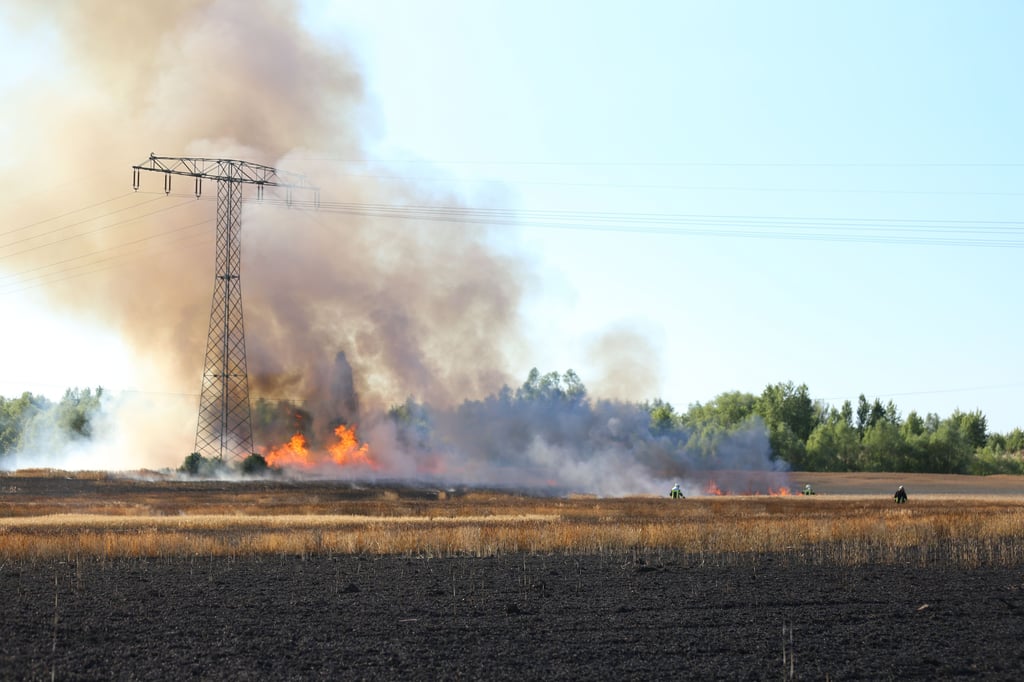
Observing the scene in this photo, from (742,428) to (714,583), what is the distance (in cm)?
11642

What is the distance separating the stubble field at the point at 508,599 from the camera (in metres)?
20.4

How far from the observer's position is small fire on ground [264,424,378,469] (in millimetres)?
109525

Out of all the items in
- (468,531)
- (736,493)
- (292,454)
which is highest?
(292,454)

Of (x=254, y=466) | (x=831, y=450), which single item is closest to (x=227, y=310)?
(x=254, y=466)

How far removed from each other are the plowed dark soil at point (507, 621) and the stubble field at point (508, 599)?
9cm

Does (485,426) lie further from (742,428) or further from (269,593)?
(269,593)

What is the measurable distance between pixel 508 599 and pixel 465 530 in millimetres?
17311

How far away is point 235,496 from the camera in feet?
252

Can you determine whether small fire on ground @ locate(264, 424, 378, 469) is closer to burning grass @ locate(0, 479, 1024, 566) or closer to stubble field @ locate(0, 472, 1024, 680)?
burning grass @ locate(0, 479, 1024, 566)

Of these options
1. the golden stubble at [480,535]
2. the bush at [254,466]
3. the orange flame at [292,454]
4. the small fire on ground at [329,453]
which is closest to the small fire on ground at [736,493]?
the small fire on ground at [329,453]

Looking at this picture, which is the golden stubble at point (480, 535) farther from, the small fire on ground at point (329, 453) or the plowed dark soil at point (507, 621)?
the small fire on ground at point (329, 453)

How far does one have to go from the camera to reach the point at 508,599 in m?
28.1

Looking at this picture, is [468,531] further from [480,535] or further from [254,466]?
[254,466]

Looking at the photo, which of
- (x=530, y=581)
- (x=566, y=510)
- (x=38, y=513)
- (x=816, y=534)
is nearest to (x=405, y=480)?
(x=566, y=510)
